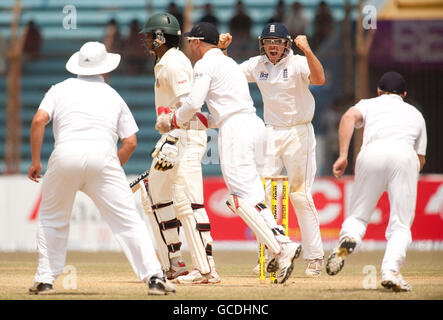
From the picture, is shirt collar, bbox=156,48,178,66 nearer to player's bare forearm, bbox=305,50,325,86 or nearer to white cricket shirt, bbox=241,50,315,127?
white cricket shirt, bbox=241,50,315,127

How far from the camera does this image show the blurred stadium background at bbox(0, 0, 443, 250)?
14.9m

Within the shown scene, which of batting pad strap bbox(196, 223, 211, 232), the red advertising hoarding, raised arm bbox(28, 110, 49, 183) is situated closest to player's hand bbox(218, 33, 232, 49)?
batting pad strap bbox(196, 223, 211, 232)

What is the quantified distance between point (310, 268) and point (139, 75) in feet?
37.0

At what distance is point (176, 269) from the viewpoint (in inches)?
351

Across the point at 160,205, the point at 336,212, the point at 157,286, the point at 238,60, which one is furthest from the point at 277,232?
the point at 238,60

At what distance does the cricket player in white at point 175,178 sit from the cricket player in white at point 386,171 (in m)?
1.51

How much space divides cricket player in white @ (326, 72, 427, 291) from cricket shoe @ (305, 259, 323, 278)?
1.76m

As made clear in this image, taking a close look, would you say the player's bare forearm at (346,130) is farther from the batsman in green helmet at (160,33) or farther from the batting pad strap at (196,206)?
the batsman in green helmet at (160,33)

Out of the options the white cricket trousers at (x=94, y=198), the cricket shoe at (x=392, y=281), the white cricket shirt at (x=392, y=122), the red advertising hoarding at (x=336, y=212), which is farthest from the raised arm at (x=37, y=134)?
the red advertising hoarding at (x=336, y=212)

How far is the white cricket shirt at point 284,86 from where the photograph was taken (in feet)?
30.9

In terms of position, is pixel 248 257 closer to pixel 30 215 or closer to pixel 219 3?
pixel 30 215

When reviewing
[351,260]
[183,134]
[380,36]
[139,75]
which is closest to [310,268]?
[183,134]

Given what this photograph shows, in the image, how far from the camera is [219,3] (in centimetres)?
2089

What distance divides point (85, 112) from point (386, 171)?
246 centimetres
